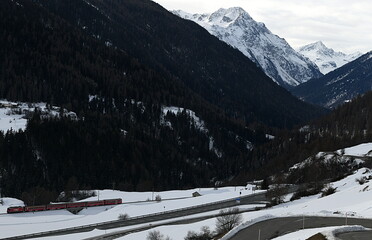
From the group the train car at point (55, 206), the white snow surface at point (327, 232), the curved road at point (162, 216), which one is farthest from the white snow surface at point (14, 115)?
the white snow surface at point (327, 232)

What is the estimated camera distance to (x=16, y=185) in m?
143

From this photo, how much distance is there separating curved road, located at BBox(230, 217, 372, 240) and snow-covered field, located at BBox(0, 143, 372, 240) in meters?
1.50

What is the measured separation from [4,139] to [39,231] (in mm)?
80472

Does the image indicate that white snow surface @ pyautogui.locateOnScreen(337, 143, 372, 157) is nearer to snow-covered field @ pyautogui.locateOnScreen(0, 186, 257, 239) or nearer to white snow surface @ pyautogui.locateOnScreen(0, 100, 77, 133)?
snow-covered field @ pyautogui.locateOnScreen(0, 186, 257, 239)

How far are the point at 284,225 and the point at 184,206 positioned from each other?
52.7 meters

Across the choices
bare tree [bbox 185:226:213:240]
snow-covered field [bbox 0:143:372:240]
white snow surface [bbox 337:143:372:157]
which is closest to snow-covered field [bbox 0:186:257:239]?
snow-covered field [bbox 0:143:372:240]

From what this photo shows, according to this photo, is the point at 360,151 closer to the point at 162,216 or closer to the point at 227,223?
the point at 162,216

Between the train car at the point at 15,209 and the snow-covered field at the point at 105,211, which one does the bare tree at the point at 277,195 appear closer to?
the snow-covered field at the point at 105,211

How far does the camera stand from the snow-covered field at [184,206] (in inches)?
2808

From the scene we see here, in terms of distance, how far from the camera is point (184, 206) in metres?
112

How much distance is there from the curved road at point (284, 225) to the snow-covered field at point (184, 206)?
150cm

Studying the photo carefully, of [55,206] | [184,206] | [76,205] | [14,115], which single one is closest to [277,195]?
[184,206]

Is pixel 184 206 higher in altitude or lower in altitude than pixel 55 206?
lower

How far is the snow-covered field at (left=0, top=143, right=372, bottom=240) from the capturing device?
7131 centimetres
